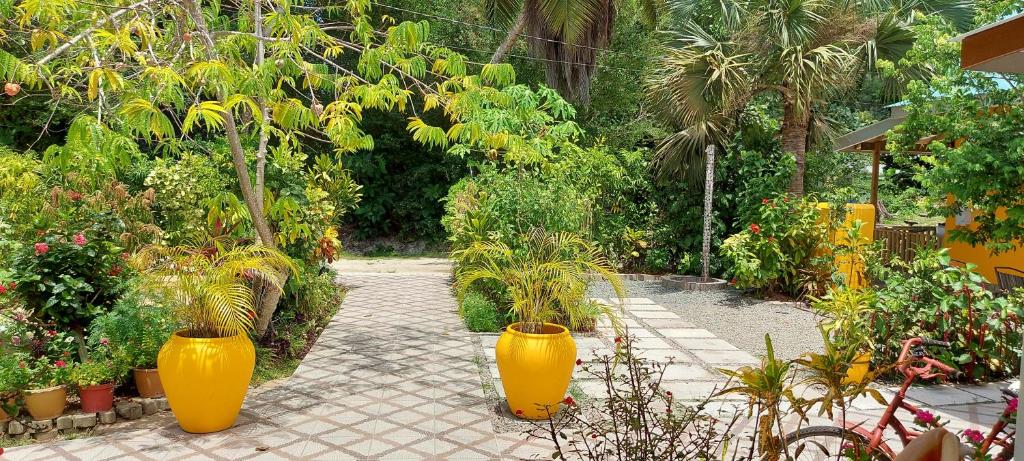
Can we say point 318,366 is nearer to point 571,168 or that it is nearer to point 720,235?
point 571,168

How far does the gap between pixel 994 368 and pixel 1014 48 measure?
11.7ft

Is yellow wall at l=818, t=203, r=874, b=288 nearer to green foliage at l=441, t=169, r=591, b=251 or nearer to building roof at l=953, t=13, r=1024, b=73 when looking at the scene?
green foliage at l=441, t=169, r=591, b=251

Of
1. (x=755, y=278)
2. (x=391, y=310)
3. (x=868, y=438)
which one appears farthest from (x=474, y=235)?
(x=868, y=438)

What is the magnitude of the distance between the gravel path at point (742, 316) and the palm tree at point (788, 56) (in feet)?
6.80

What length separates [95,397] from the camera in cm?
432

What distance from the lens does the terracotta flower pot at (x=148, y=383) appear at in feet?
15.2

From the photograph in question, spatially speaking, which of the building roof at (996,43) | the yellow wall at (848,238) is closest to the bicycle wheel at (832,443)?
the building roof at (996,43)

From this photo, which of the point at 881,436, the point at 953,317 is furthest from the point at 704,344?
the point at 881,436

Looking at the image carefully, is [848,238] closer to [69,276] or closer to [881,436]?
[881,436]

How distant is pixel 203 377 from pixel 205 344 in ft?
0.62

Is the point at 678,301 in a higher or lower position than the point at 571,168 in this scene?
lower

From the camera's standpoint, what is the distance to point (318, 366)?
582 cm

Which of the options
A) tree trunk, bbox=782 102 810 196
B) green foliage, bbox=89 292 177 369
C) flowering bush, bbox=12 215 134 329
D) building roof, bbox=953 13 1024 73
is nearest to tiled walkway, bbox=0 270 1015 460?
green foliage, bbox=89 292 177 369

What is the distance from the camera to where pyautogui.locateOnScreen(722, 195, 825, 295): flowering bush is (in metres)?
8.79
